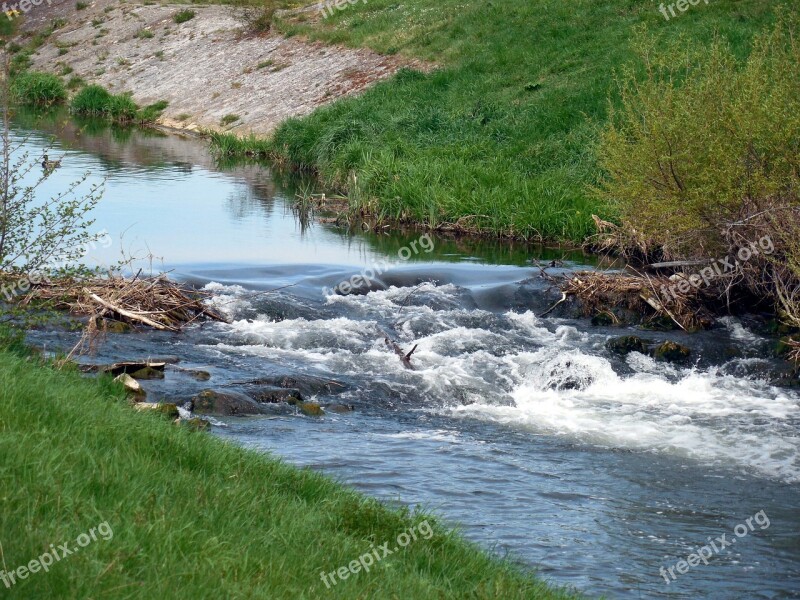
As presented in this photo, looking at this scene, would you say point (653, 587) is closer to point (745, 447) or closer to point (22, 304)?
point (745, 447)

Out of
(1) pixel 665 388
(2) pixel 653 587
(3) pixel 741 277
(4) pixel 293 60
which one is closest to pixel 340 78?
(4) pixel 293 60

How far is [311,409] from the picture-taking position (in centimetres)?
1078

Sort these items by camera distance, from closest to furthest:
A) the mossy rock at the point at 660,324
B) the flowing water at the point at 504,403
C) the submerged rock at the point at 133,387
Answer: the flowing water at the point at 504,403 → the submerged rock at the point at 133,387 → the mossy rock at the point at 660,324

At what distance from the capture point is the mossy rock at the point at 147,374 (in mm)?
11070

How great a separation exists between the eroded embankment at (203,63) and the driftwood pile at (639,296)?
19070 millimetres

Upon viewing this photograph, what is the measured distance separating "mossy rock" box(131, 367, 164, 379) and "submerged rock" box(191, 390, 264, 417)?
0.85 metres

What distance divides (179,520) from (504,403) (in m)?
6.80

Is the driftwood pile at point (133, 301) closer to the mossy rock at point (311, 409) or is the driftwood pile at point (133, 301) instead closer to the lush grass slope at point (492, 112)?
the mossy rock at point (311, 409)

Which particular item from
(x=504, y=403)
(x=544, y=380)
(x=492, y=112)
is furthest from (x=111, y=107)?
(x=504, y=403)

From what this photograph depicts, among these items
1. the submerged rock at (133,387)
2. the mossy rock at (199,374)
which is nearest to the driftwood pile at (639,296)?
the mossy rock at (199,374)

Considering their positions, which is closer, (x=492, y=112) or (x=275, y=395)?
(x=275, y=395)

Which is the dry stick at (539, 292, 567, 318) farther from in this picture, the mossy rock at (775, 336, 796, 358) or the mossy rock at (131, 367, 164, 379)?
the mossy rock at (131, 367, 164, 379)

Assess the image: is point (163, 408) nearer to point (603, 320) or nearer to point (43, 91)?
point (603, 320)

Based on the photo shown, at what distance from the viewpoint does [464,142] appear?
2625 centimetres
